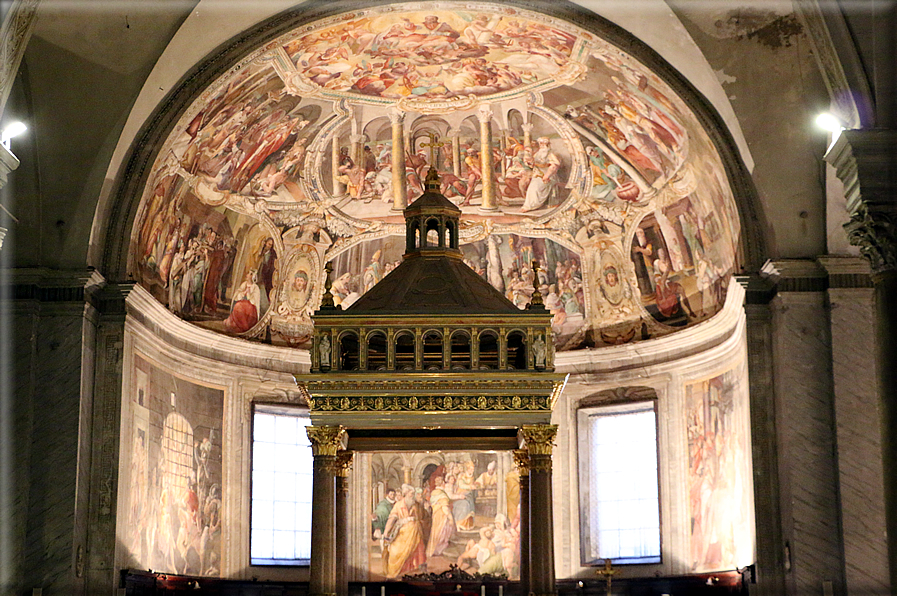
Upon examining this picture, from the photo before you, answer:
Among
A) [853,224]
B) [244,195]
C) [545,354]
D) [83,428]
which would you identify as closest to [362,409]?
[545,354]

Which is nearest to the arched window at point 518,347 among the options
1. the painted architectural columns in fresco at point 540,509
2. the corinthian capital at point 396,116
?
the painted architectural columns in fresco at point 540,509

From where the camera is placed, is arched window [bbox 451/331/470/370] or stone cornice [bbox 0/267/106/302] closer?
arched window [bbox 451/331/470/370]

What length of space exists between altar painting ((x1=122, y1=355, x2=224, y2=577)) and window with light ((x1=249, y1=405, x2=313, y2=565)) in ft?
3.97

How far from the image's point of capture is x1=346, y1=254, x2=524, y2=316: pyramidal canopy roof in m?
17.2

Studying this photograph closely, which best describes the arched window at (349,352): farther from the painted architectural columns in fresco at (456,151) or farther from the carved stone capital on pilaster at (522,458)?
the painted architectural columns in fresco at (456,151)

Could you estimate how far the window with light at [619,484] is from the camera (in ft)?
81.0

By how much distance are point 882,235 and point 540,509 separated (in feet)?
20.2

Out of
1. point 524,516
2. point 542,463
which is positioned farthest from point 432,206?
point 524,516

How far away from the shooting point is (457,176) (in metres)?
25.4

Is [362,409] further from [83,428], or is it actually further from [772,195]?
[772,195]

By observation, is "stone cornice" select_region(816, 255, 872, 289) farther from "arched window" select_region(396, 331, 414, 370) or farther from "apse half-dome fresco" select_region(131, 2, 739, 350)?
"arched window" select_region(396, 331, 414, 370)

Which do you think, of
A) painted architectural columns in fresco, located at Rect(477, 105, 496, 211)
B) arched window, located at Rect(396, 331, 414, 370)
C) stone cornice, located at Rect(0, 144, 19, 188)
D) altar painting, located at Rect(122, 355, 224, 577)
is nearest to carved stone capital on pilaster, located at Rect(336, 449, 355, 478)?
arched window, located at Rect(396, 331, 414, 370)

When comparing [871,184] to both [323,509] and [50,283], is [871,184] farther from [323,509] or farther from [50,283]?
[50,283]

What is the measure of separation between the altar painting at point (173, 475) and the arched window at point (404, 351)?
4971mm
